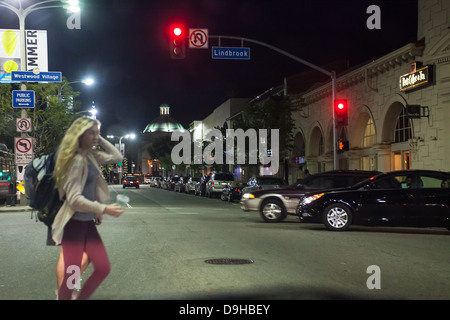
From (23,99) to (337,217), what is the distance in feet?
48.1

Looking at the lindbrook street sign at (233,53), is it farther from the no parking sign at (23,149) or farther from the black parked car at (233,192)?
the black parked car at (233,192)

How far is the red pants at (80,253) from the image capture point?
4441mm

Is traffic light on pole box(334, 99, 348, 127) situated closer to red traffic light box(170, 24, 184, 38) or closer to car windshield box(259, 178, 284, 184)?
car windshield box(259, 178, 284, 184)

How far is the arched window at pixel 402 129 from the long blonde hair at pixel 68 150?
81.4ft

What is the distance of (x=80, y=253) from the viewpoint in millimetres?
4461

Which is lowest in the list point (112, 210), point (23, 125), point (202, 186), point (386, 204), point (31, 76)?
point (202, 186)

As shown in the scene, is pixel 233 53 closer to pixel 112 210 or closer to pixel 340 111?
pixel 340 111

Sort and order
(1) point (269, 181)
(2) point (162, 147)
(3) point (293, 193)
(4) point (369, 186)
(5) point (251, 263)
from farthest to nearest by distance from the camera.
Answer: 1. (2) point (162, 147)
2. (1) point (269, 181)
3. (3) point (293, 193)
4. (4) point (369, 186)
5. (5) point (251, 263)

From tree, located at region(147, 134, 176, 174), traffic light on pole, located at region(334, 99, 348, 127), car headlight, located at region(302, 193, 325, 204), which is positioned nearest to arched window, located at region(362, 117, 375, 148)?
traffic light on pole, located at region(334, 99, 348, 127)

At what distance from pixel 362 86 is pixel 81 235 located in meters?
29.1

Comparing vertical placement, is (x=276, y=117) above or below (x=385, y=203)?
above

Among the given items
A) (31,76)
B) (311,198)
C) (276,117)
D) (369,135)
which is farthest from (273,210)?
(276,117)
